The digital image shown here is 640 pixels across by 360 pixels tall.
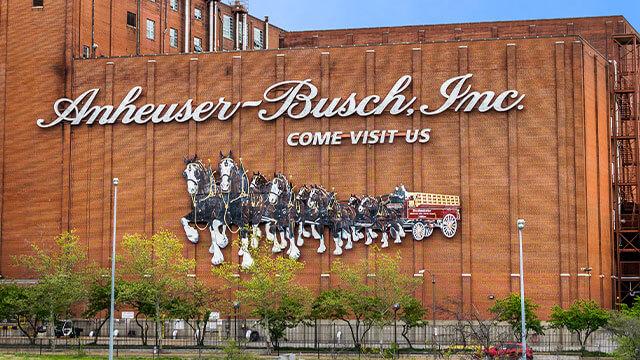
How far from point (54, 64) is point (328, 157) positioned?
25400 millimetres

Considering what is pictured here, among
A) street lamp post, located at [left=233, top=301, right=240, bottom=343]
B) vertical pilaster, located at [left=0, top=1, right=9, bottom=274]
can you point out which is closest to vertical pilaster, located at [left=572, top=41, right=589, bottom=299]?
street lamp post, located at [left=233, top=301, right=240, bottom=343]

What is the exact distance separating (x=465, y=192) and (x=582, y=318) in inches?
582

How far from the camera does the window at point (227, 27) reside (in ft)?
407

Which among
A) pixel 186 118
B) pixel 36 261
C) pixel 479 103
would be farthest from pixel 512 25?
pixel 36 261

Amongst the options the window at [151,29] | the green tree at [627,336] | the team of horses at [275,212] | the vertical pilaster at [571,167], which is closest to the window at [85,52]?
the window at [151,29]

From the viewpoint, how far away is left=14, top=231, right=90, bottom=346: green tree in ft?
288

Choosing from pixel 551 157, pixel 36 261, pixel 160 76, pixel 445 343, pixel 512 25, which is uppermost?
pixel 512 25

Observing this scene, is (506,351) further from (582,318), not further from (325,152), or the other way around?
(325,152)

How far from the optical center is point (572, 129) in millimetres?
93188

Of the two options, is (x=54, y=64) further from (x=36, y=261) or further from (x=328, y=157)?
(x=328, y=157)

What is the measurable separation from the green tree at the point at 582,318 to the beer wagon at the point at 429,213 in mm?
11676

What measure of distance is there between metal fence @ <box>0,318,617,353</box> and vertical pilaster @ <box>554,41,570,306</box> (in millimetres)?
3891

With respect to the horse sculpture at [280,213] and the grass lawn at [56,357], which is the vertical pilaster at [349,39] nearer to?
the horse sculpture at [280,213]

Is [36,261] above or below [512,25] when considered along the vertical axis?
below
